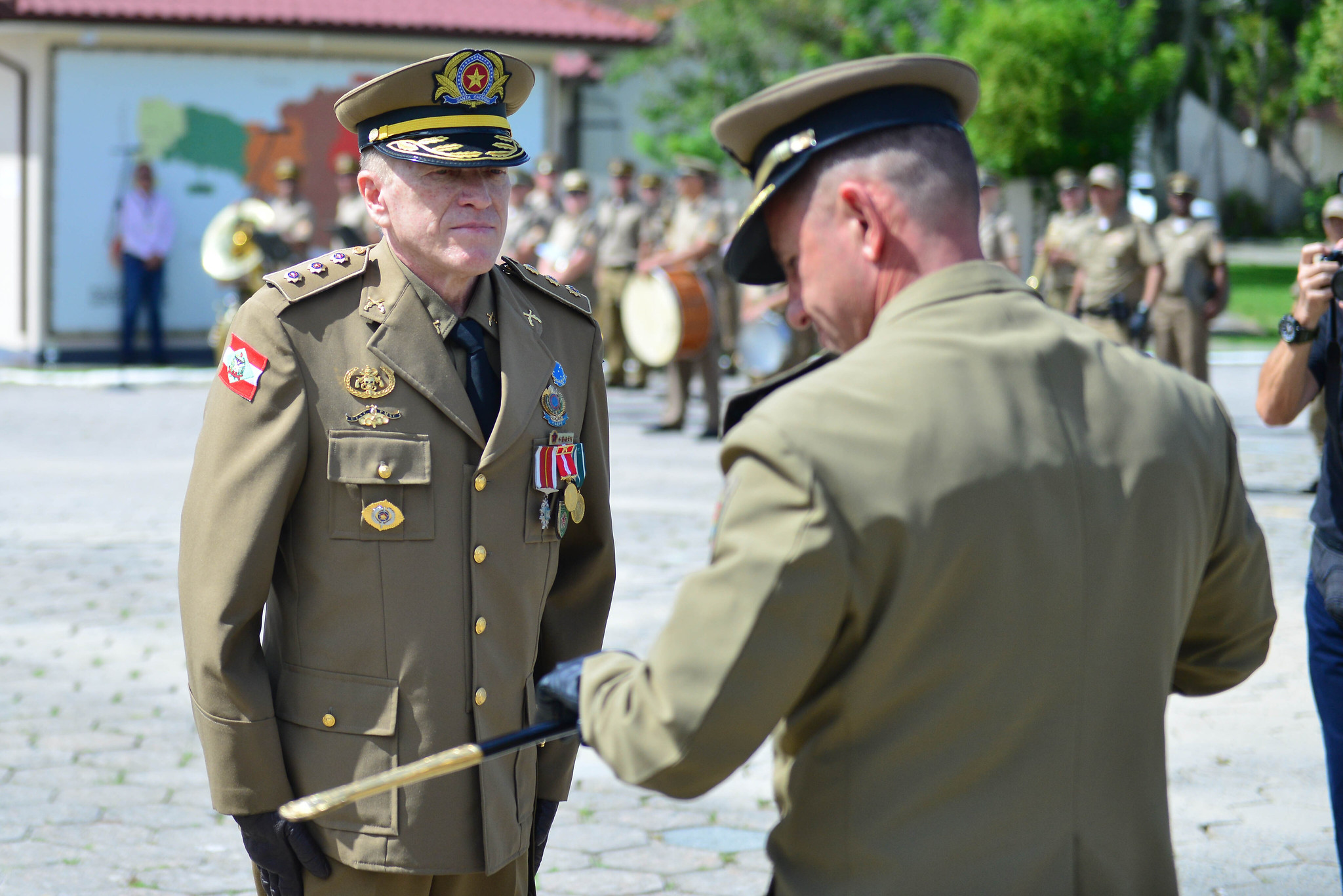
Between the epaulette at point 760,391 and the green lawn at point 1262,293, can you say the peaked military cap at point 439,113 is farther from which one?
the green lawn at point 1262,293

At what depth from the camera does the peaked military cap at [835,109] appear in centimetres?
176

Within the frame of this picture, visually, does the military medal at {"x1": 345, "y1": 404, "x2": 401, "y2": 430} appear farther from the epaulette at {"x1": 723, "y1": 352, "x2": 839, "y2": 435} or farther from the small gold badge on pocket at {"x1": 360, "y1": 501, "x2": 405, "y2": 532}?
the epaulette at {"x1": 723, "y1": 352, "x2": 839, "y2": 435}

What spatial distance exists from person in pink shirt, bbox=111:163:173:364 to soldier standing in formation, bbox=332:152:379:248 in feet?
6.59

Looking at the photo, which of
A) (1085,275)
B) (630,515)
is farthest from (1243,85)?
(630,515)

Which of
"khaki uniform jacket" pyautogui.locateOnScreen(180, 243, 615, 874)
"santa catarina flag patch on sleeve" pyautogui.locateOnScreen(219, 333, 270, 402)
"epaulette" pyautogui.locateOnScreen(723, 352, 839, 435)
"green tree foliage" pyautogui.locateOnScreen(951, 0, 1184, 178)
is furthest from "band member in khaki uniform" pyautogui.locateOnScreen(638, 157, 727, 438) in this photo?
"epaulette" pyautogui.locateOnScreen(723, 352, 839, 435)

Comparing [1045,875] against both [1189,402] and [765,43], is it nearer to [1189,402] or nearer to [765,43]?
[1189,402]

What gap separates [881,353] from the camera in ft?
5.62

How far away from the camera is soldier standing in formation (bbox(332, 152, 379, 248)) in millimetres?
16328

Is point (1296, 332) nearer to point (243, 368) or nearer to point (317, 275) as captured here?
point (317, 275)

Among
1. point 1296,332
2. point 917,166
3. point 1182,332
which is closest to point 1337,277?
point 1296,332

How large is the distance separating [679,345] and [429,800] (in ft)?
33.1

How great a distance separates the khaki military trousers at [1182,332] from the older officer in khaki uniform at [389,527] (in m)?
11.9

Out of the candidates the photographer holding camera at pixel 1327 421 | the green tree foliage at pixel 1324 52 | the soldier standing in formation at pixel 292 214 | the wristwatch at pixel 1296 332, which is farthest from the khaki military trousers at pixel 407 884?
the green tree foliage at pixel 1324 52

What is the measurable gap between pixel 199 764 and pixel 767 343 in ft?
30.1
